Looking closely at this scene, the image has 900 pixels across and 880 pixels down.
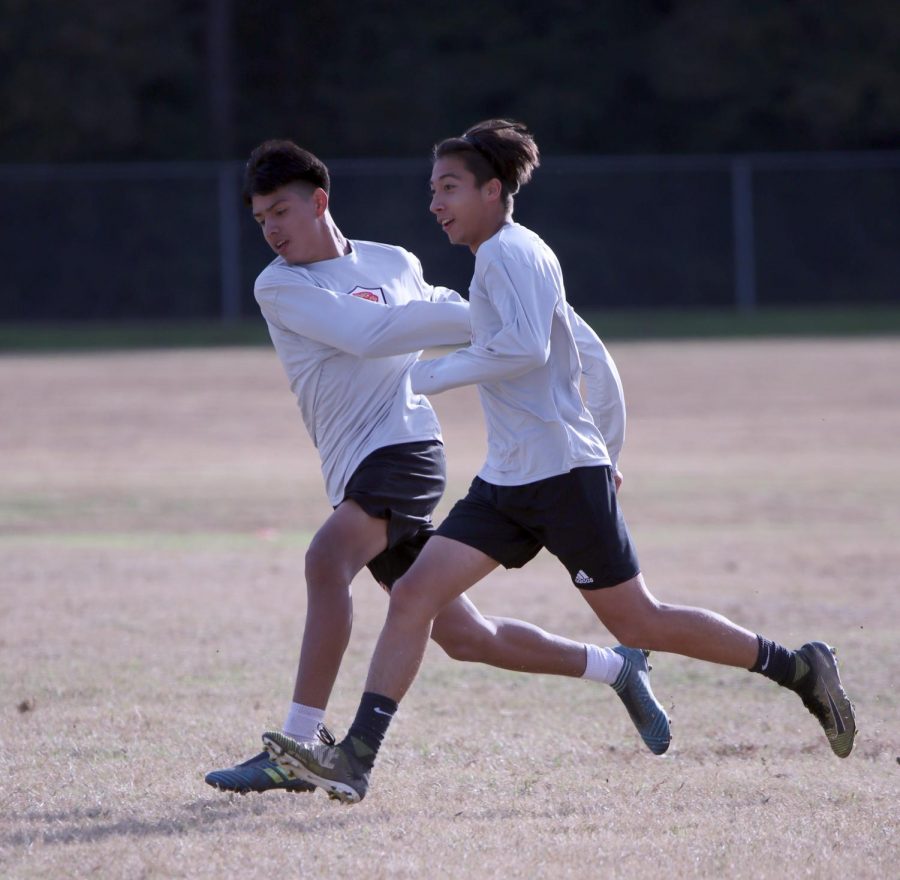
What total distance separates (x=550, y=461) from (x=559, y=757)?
3.63ft

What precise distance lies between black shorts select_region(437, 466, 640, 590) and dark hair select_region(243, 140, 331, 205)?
3.61 ft

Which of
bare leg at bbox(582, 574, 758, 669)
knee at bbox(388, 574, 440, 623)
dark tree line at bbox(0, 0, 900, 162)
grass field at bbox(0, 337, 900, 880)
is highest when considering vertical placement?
dark tree line at bbox(0, 0, 900, 162)

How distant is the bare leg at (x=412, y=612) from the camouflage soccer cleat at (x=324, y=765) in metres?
0.23

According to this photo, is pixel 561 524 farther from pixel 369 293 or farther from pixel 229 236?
pixel 229 236

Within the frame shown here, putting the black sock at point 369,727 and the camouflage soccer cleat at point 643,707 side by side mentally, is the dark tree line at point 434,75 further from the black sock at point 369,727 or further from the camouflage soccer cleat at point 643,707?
the black sock at point 369,727

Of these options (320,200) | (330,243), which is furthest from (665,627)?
(320,200)

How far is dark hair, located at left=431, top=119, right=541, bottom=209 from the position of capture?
4.48 meters

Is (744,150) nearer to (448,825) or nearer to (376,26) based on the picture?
(376,26)

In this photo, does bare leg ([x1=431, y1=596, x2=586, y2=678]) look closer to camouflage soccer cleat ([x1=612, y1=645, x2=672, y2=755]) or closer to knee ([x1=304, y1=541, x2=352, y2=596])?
camouflage soccer cleat ([x1=612, y1=645, x2=672, y2=755])

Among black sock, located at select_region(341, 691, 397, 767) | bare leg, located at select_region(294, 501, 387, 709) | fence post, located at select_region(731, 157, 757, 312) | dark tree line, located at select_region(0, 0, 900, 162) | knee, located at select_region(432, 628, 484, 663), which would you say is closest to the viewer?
black sock, located at select_region(341, 691, 397, 767)

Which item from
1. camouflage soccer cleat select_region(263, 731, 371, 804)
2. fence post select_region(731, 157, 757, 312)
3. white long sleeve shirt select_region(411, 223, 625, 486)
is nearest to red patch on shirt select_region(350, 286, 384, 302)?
white long sleeve shirt select_region(411, 223, 625, 486)

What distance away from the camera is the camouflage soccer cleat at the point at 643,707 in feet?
16.4

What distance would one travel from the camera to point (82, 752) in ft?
16.3

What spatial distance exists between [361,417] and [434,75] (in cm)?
2773
